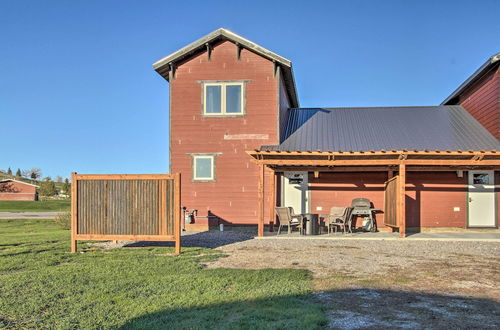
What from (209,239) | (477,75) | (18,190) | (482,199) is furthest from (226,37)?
(18,190)

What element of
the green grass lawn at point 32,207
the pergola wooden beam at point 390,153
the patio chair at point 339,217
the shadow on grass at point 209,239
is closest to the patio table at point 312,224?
the patio chair at point 339,217

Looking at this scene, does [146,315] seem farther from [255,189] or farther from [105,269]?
[255,189]

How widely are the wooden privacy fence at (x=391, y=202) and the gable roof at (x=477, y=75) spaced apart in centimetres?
503

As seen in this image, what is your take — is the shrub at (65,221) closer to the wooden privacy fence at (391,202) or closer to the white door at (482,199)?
the wooden privacy fence at (391,202)

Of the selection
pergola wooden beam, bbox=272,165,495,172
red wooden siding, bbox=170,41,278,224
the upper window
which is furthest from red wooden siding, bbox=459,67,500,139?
the upper window

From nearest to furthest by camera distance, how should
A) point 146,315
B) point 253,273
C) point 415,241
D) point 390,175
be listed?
point 146,315 < point 253,273 < point 415,241 < point 390,175

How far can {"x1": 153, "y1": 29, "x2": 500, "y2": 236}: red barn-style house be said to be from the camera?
51.8ft

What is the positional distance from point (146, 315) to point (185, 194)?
37.1ft

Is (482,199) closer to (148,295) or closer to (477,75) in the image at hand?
(477,75)

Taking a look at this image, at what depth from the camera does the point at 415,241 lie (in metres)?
12.9

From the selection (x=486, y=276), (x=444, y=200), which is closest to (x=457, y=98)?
(x=444, y=200)

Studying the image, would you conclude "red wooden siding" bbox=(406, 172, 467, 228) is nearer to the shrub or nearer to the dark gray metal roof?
the dark gray metal roof

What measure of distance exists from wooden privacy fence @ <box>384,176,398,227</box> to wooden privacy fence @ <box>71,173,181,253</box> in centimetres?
716

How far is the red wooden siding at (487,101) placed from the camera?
50.9 ft
